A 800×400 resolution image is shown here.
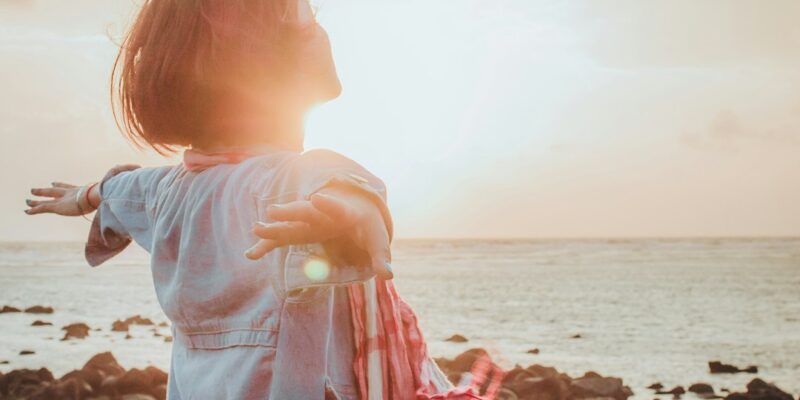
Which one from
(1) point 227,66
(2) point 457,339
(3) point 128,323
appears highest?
(1) point 227,66

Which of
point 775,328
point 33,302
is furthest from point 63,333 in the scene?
point 775,328

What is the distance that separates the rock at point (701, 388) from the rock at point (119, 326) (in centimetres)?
843

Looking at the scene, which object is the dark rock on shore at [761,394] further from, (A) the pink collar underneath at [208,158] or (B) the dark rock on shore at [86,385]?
(A) the pink collar underneath at [208,158]

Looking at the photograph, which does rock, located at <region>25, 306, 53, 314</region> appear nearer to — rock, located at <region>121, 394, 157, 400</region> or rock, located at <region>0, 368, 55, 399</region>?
rock, located at <region>0, 368, 55, 399</region>

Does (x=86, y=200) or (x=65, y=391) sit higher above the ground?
(x=86, y=200)

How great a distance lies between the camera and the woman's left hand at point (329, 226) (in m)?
1.24

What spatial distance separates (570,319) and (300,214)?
1399cm

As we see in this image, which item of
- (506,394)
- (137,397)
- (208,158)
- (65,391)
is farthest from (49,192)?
(506,394)

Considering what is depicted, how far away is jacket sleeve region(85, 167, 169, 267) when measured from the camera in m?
2.03

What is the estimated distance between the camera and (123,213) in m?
2.07

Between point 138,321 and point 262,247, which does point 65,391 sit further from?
point 138,321

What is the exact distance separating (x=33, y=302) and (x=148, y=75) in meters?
18.0

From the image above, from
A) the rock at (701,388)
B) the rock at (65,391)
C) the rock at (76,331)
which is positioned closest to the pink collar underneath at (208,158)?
the rock at (65,391)

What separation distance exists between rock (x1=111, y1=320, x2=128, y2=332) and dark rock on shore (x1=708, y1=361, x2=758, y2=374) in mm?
8368
